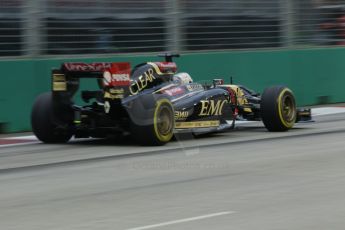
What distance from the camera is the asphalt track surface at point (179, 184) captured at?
6.48 metres

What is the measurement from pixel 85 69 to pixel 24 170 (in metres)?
2.73

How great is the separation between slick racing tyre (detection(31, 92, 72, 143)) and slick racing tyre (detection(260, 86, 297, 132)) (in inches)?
140

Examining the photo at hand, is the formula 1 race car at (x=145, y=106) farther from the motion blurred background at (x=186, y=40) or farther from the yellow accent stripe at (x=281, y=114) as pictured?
the motion blurred background at (x=186, y=40)

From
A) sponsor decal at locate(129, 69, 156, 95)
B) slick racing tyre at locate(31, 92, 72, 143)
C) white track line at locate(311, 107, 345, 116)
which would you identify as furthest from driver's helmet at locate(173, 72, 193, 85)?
white track line at locate(311, 107, 345, 116)

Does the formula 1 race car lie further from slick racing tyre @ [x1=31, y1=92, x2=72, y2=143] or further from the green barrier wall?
the green barrier wall

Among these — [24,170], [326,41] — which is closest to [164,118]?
[24,170]

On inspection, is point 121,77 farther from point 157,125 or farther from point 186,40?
point 186,40

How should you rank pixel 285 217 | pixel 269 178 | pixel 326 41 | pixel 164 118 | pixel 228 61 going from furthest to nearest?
pixel 326 41 → pixel 228 61 → pixel 164 118 → pixel 269 178 → pixel 285 217

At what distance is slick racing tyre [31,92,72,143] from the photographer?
1218 cm

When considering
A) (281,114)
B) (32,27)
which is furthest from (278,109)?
(32,27)

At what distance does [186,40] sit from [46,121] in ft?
19.8

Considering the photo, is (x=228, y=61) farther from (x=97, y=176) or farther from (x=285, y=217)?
(x=285, y=217)

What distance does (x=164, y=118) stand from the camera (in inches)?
453

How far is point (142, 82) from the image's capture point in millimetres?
12242
